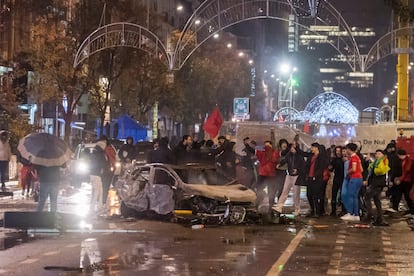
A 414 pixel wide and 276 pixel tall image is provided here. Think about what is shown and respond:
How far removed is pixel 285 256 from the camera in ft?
36.6

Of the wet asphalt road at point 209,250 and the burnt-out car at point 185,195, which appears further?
the burnt-out car at point 185,195

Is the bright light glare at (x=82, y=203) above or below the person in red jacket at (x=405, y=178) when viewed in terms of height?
below

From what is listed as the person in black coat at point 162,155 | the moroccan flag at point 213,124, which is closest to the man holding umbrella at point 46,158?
the person in black coat at point 162,155

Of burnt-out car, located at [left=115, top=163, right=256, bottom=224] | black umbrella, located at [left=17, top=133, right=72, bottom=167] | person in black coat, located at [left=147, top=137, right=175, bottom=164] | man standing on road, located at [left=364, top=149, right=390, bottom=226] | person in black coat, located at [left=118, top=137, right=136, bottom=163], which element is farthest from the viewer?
person in black coat, located at [left=118, top=137, right=136, bottom=163]

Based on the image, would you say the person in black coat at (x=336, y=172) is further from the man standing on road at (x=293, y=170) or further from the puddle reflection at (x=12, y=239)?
the puddle reflection at (x=12, y=239)

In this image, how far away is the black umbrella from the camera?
47.0ft

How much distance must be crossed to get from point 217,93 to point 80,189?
40.9m

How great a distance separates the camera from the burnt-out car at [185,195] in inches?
582

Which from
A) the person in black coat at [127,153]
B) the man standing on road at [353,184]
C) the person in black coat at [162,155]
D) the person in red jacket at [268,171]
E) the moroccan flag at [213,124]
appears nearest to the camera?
the man standing on road at [353,184]

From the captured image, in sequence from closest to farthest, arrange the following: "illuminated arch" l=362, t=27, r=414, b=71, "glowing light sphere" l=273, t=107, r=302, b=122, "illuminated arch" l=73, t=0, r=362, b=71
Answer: "illuminated arch" l=73, t=0, r=362, b=71, "illuminated arch" l=362, t=27, r=414, b=71, "glowing light sphere" l=273, t=107, r=302, b=122

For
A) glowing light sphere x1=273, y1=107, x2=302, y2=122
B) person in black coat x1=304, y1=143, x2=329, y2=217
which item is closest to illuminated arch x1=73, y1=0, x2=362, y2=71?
person in black coat x1=304, y1=143, x2=329, y2=217

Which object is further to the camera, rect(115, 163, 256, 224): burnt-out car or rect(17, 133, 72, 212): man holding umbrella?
rect(115, 163, 256, 224): burnt-out car

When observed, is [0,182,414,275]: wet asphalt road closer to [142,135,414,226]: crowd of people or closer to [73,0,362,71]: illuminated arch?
[142,135,414,226]: crowd of people

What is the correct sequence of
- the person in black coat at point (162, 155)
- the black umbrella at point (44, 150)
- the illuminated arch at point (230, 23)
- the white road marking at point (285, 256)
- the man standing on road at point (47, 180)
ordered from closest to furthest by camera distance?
1. the white road marking at point (285, 256)
2. the black umbrella at point (44, 150)
3. the man standing on road at point (47, 180)
4. the person in black coat at point (162, 155)
5. the illuminated arch at point (230, 23)
